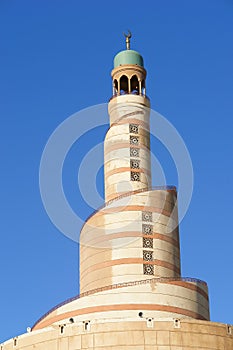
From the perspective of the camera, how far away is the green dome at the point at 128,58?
63312mm

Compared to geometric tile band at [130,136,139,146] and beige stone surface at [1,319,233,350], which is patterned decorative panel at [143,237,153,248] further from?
geometric tile band at [130,136,139,146]

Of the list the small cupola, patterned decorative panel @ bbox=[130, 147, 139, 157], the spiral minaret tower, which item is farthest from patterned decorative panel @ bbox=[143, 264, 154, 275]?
the small cupola

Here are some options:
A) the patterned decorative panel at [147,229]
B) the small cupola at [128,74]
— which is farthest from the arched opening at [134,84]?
the patterned decorative panel at [147,229]

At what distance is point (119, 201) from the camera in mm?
55562

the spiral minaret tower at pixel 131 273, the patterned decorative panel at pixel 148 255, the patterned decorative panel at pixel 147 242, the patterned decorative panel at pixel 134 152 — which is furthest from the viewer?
the patterned decorative panel at pixel 134 152

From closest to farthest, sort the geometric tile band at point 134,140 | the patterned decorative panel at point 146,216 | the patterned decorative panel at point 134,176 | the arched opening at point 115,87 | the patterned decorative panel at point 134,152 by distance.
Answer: the patterned decorative panel at point 146,216, the patterned decorative panel at point 134,176, the patterned decorative panel at point 134,152, the geometric tile band at point 134,140, the arched opening at point 115,87

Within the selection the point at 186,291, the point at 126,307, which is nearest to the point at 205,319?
the point at 186,291

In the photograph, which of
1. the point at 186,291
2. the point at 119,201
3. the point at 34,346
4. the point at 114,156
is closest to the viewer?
the point at 34,346

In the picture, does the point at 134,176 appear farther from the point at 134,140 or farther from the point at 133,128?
the point at 133,128

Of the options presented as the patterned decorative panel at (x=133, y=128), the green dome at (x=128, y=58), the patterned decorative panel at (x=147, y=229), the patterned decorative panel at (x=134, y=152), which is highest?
the green dome at (x=128, y=58)

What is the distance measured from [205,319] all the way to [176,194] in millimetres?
9228

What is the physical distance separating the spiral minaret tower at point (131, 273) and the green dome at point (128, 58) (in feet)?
1.11

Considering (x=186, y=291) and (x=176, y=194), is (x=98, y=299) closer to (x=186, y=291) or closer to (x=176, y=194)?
(x=186, y=291)

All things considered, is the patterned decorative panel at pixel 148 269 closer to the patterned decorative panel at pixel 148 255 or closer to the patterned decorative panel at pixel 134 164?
the patterned decorative panel at pixel 148 255
